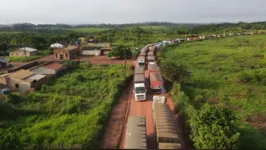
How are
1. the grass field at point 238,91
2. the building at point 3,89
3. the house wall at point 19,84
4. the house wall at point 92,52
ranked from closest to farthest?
1. the grass field at point 238,91
2. the building at point 3,89
3. the house wall at point 19,84
4. the house wall at point 92,52

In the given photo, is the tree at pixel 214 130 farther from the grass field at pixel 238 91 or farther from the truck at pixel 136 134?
the truck at pixel 136 134

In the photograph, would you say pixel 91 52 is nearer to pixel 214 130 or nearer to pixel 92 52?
pixel 92 52

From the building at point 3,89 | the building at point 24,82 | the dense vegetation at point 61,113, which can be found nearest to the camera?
the dense vegetation at point 61,113

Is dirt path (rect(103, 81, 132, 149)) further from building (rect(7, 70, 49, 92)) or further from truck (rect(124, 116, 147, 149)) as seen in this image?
building (rect(7, 70, 49, 92))

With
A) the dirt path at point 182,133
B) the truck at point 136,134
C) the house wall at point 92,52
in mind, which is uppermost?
the house wall at point 92,52

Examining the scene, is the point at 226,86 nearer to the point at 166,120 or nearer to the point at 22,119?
the point at 166,120

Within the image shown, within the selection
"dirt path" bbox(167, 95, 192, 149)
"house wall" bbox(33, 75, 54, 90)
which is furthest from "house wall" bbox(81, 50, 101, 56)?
"dirt path" bbox(167, 95, 192, 149)

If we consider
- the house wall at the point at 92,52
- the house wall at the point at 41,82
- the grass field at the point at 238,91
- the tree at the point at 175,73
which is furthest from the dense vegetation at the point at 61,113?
the house wall at the point at 92,52

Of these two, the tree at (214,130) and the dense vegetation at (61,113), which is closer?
the tree at (214,130)
